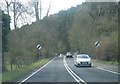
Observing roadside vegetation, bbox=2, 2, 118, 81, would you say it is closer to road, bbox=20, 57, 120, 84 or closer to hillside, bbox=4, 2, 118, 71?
hillside, bbox=4, 2, 118, 71

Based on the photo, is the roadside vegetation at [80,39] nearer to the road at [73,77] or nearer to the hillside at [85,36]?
the hillside at [85,36]

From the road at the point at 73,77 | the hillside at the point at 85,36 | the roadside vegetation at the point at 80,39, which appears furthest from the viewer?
the hillside at the point at 85,36

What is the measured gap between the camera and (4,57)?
3978 centimetres

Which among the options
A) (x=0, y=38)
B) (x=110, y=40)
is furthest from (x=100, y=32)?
(x=0, y=38)

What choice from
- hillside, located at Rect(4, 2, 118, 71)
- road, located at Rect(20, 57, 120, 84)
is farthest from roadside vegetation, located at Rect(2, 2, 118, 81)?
road, located at Rect(20, 57, 120, 84)

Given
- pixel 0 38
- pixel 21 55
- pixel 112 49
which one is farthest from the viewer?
pixel 112 49

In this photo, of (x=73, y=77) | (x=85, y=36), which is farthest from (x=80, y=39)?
(x=73, y=77)

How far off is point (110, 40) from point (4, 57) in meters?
22.3

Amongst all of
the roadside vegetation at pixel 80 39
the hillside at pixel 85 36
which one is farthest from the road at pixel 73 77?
the hillside at pixel 85 36

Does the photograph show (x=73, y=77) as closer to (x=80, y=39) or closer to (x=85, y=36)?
(x=85, y=36)

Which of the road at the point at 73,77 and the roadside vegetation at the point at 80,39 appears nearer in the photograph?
the road at the point at 73,77

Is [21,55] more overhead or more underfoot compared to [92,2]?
more underfoot

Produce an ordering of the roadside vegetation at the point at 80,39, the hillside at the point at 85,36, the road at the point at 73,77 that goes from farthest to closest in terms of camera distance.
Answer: the hillside at the point at 85,36
the roadside vegetation at the point at 80,39
the road at the point at 73,77

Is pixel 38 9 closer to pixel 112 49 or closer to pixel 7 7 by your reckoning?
pixel 112 49
